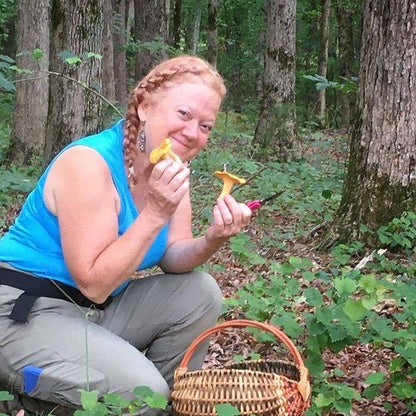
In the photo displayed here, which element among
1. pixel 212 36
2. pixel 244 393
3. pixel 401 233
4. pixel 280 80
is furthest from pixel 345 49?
pixel 244 393

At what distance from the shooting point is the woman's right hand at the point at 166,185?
2.32m

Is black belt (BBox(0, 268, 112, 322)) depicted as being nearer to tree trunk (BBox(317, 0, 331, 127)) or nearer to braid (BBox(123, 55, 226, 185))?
braid (BBox(123, 55, 226, 185))

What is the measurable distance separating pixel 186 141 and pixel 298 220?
397 centimetres

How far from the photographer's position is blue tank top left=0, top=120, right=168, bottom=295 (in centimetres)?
262

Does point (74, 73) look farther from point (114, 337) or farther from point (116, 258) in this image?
point (116, 258)

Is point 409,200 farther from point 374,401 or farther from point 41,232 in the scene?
point 41,232

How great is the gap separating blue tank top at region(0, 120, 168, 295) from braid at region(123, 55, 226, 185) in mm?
43

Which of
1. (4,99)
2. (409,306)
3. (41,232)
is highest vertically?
(41,232)

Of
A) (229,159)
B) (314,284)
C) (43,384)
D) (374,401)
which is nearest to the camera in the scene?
(43,384)

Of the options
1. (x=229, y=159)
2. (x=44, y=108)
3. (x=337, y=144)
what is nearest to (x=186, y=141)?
(x=229, y=159)

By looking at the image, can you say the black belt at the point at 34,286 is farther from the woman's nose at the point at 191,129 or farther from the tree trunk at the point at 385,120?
the tree trunk at the point at 385,120

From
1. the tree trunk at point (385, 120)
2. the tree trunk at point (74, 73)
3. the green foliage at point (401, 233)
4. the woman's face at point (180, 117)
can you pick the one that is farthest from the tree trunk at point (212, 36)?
the woman's face at point (180, 117)

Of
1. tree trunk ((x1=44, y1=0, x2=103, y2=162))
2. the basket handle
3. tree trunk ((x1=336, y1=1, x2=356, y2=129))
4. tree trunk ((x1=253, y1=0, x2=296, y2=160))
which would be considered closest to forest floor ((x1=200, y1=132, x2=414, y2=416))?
the basket handle

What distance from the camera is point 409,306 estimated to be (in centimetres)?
289
